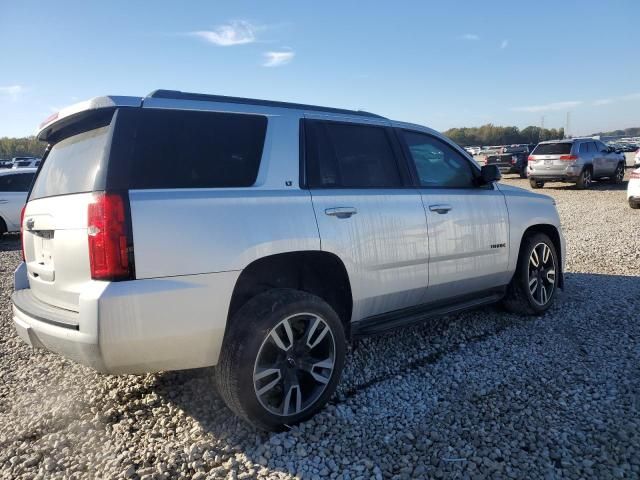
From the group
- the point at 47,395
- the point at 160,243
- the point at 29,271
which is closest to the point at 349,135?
the point at 160,243

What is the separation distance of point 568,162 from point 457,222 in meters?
14.8

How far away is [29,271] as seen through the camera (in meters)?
3.11

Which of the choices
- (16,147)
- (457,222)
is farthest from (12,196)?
(16,147)

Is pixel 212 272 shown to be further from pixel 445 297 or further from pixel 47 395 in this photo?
pixel 445 297

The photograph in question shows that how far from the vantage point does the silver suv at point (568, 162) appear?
648 inches

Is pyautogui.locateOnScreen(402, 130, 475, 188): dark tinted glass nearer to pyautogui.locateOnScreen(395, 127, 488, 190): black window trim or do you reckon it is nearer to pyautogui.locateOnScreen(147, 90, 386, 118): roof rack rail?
pyautogui.locateOnScreen(395, 127, 488, 190): black window trim

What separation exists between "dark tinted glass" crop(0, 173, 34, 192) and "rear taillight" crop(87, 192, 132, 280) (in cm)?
1060

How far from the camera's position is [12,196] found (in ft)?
36.5

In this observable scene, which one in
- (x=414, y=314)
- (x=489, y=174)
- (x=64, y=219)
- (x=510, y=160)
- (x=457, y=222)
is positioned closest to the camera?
(x=64, y=219)

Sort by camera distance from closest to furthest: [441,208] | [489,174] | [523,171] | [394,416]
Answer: [394,416], [441,208], [489,174], [523,171]

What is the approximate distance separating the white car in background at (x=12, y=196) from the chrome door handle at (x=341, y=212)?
10.5 meters

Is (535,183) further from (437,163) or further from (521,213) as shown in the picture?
(437,163)

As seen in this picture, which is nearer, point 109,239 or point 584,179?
point 109,239

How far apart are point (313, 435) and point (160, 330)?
108 cm
